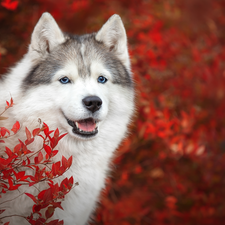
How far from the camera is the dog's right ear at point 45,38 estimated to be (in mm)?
2643

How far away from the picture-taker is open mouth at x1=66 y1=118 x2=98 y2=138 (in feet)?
8.46

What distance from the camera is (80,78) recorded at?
2.69 metres

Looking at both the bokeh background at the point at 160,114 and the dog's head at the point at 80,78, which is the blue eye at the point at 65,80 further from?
the bokeh background at the point at 160,114

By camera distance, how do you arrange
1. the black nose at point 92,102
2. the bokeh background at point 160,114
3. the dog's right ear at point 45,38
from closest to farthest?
1. the black nose at point 92,102
2. the dog's right ear at point 45,38
3. the bokeh background at point 160,114

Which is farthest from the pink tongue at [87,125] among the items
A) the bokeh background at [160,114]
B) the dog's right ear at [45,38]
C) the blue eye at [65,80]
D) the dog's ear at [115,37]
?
the bokeh background at [160,114]

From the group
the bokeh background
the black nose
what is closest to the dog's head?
the black nose

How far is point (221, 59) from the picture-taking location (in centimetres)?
527

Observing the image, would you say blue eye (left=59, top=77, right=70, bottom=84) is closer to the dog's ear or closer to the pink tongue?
the pink tongue

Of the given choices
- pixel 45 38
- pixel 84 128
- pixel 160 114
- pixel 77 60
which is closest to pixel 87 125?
pixel 84 128

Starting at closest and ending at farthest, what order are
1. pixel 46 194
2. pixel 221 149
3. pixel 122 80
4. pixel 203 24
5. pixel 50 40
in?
pixel 46 194 → pixel 50 40 → pixel 122 80 → pixel 221 149 → pixel 203 24

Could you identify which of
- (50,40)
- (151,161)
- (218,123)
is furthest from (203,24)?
(50,40)

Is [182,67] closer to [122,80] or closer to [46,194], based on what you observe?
[122,80]

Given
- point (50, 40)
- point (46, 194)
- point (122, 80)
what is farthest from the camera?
point (122, 80)

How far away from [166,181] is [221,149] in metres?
1.27
